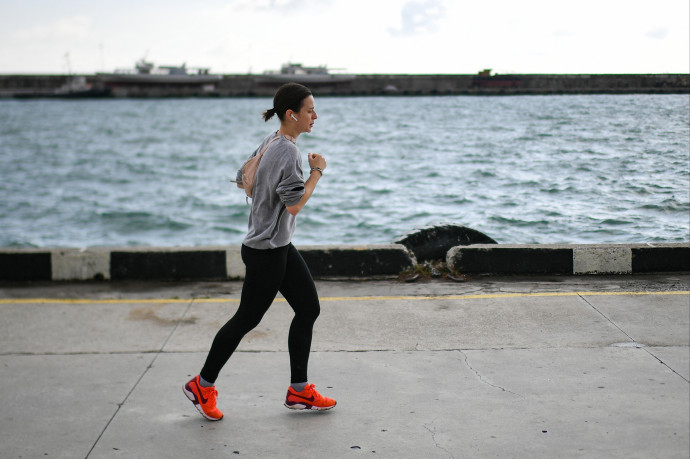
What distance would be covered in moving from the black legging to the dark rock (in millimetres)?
3709

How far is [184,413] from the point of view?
4.14 m

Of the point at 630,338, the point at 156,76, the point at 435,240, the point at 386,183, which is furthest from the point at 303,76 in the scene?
the point at 630,338

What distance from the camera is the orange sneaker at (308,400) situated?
4105 millimetres

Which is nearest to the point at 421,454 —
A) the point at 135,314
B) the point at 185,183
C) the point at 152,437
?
the point at 152,437

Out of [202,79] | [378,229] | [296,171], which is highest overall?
[202,79]

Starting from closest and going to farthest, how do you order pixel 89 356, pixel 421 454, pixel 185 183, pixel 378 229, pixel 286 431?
pixel 421 454 < pixel 286 431 < pixel 89 356 < pixel 378 229 < pixel 185 183

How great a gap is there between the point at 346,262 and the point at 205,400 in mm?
3337

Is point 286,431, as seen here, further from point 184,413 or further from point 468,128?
point 468,128

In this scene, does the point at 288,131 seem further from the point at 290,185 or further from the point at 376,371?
the point at 376,371

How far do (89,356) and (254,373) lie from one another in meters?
1.20

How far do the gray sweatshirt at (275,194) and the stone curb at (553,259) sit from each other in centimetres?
365

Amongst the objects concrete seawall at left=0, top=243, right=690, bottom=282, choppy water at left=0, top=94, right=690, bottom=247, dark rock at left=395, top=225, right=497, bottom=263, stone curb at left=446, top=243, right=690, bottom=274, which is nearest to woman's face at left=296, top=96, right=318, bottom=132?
concrete seawall at left=0, top=243, right=690, bottom=282

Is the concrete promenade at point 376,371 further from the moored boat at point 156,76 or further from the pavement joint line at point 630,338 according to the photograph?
the moored boat at point 156,76

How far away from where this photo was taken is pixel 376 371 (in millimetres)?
4750
